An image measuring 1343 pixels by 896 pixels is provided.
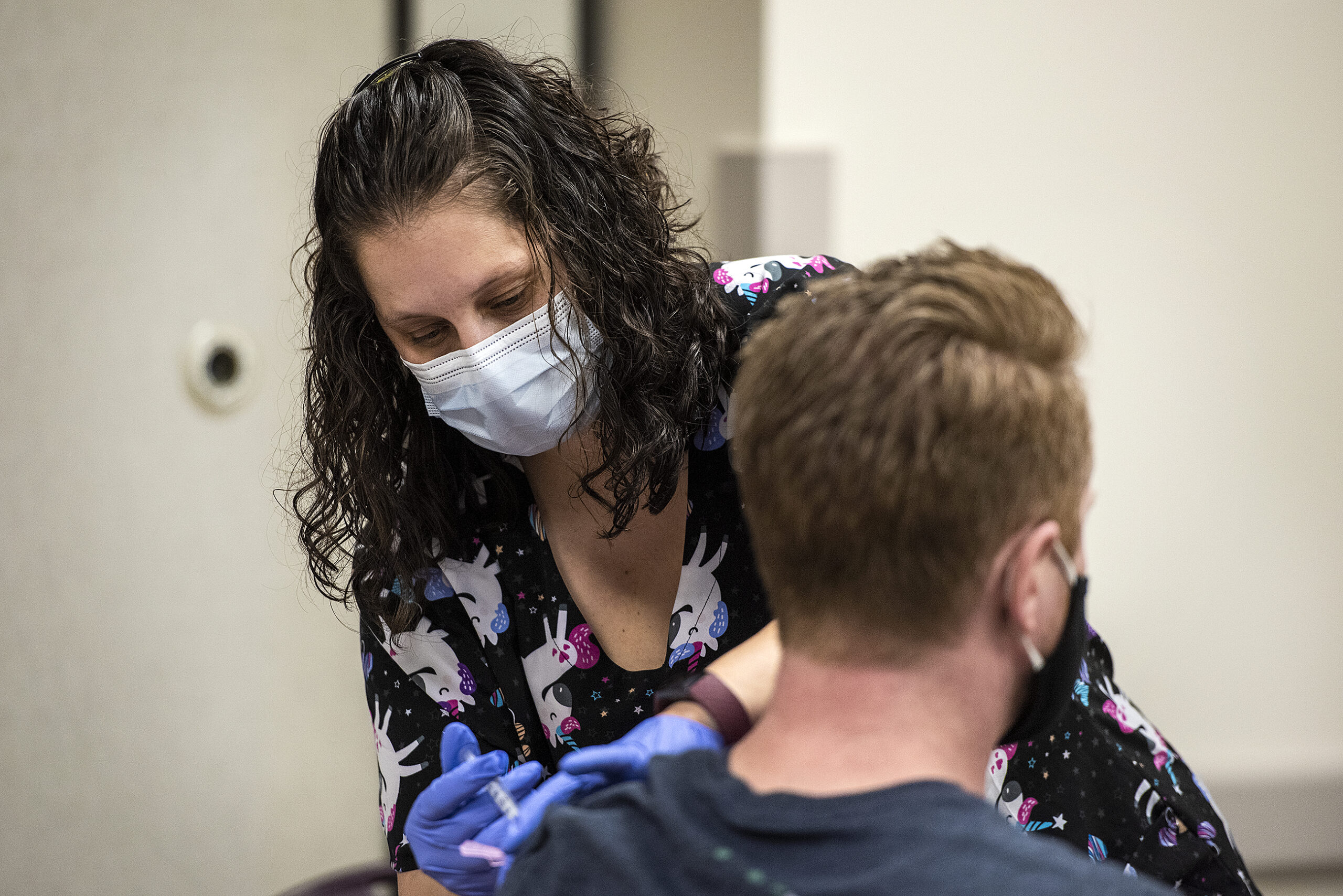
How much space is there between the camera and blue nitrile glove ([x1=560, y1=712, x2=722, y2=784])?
32.3 inches

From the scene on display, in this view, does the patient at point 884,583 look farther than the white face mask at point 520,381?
No

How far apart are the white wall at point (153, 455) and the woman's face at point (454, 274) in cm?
122

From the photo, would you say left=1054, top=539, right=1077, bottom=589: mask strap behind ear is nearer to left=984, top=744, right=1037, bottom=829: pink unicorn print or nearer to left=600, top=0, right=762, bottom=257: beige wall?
left=984, top=744, right=1037, bottom=829: pink unicorn print

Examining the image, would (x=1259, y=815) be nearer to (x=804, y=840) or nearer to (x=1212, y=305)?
(x=1212, y=305)

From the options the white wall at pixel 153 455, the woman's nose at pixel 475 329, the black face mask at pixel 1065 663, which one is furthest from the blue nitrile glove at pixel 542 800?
the white wall at pixel 153 455

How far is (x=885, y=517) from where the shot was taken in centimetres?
67

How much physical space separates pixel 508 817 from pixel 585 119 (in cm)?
78

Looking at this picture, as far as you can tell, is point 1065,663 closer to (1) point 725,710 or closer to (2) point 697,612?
(1) point 725,710

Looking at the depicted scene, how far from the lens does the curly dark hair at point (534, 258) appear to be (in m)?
1.09

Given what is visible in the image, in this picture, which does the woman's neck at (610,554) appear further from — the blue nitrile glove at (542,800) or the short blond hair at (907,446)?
the short blond hair at (907,446)

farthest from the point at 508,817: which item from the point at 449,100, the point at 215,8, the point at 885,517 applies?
the point at 215,8

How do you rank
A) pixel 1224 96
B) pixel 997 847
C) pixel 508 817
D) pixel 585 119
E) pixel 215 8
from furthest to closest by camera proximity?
A: pixel 1224 96, pixel 215 8, pixel 585 119, pixel 508 817, pixel 997 847

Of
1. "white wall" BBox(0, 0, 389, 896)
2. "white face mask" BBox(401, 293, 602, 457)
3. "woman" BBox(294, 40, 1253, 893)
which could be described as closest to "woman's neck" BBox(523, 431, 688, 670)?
"woman" BBox(294, 40, 1253, 893)

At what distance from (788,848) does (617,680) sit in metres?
0.62
